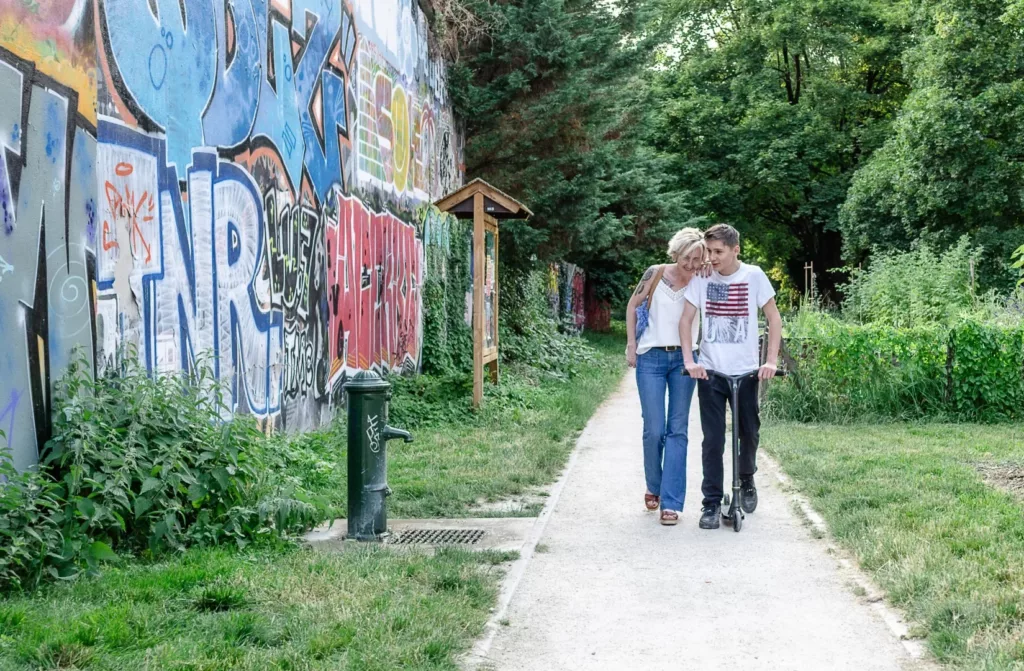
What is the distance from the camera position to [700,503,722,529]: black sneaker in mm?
6637

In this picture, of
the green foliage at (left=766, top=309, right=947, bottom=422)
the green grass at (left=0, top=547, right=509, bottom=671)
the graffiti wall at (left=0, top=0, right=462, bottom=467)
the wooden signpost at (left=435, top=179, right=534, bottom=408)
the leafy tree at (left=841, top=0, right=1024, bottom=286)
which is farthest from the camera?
the leafy tree at (left=841, top=0, right=1024, bottom=286)

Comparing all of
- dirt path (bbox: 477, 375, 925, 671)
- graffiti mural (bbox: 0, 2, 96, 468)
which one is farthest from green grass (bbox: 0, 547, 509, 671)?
graffiti mural (bbox: 0, 2, 96, 468)

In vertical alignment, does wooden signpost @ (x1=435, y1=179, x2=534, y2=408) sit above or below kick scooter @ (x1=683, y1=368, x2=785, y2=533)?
above

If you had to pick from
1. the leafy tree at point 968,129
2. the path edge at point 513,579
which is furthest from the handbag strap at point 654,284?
the leafy tree at point 968,129

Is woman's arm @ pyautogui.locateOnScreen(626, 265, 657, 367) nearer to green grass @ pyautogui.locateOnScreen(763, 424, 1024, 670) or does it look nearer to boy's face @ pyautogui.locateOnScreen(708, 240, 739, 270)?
boy's face @ pyautogui.locateOnScreen(708, 240, 739, 270)

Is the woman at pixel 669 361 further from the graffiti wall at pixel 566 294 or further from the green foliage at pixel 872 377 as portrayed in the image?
the graffiti wall at pixel 566 294

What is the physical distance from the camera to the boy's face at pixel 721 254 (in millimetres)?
6570

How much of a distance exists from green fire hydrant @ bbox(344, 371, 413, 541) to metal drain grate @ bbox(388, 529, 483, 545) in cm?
14

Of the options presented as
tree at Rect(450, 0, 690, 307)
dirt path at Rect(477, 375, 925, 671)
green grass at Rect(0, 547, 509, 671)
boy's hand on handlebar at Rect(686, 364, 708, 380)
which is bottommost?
dirt path at Rect(477, 375, 925, 671)

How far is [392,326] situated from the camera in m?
12.9

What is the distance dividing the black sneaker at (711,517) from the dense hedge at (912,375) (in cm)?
534

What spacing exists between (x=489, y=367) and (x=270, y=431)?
190 inches

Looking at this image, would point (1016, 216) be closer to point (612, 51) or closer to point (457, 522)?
point (612, 51)

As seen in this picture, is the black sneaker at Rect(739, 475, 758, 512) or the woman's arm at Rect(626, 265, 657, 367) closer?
the woman's arm at Rect(626, 265, 657, 367)
